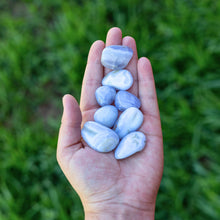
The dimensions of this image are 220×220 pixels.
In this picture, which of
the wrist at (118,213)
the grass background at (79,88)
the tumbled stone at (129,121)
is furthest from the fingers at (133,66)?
the wrist at (118,213)

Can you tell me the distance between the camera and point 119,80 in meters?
1.05

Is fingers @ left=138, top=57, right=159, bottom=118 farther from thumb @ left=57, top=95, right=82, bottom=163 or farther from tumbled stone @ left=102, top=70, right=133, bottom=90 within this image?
thumb @ left=57, top=95, right=82, bottom=163

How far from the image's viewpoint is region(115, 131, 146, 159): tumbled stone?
0.86m

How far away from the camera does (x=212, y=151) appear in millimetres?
1182

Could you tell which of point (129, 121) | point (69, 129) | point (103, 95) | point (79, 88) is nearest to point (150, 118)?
point (129, 121)

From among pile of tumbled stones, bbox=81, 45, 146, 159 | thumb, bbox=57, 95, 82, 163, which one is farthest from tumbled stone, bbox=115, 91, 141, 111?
thumb, bbox=57, 95, 82, 163

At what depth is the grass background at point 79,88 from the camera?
3.78ft

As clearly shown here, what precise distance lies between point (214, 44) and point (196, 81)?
0.22 metres

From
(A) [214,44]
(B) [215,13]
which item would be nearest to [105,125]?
(A) [214,44]

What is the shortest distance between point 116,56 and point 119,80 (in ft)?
0.32

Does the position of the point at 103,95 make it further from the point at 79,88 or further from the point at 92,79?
the point at 79,88

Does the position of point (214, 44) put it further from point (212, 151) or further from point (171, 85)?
point (212, 151)

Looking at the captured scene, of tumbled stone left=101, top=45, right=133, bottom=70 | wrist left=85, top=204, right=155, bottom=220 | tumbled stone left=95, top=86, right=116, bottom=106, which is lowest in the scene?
wrist left=85, top=204, right=155, bottom=220

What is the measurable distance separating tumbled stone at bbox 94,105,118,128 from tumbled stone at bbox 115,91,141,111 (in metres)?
0.04
